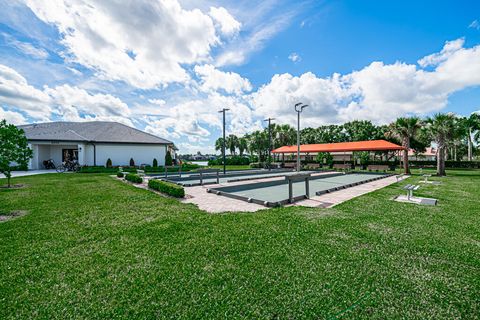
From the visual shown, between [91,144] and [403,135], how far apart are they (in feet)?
109

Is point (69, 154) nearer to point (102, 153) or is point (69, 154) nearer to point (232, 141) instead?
point (102, 153)

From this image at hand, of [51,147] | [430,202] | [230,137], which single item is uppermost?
[230,137]

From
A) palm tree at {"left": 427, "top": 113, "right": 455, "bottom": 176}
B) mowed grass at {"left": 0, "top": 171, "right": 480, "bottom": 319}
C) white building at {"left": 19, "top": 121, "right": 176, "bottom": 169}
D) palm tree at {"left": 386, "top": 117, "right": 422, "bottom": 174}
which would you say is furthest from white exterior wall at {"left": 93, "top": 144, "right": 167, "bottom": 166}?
palm tree at {"left": 427, "top": 113, "right": 455, "bottom": 176}

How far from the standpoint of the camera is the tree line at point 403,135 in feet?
57.7

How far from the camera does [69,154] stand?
25.9m

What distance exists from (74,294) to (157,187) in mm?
7501

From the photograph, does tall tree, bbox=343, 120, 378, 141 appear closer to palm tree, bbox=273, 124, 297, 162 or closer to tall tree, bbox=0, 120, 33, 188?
palm tree, bbox=273, 124, 297, 162

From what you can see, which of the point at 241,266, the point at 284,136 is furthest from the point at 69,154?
the point at 284,136

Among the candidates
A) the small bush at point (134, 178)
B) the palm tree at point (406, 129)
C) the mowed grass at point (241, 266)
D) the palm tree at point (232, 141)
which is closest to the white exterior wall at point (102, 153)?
the small bush at point (134, 178)

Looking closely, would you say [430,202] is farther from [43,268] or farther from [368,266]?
[43,268]

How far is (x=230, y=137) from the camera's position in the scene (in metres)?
59.8

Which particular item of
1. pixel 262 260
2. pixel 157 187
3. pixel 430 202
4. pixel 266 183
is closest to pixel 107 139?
pixel 157 187

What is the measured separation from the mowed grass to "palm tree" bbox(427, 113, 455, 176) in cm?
1661

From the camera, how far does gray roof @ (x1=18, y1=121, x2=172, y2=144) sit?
77.4 feet
